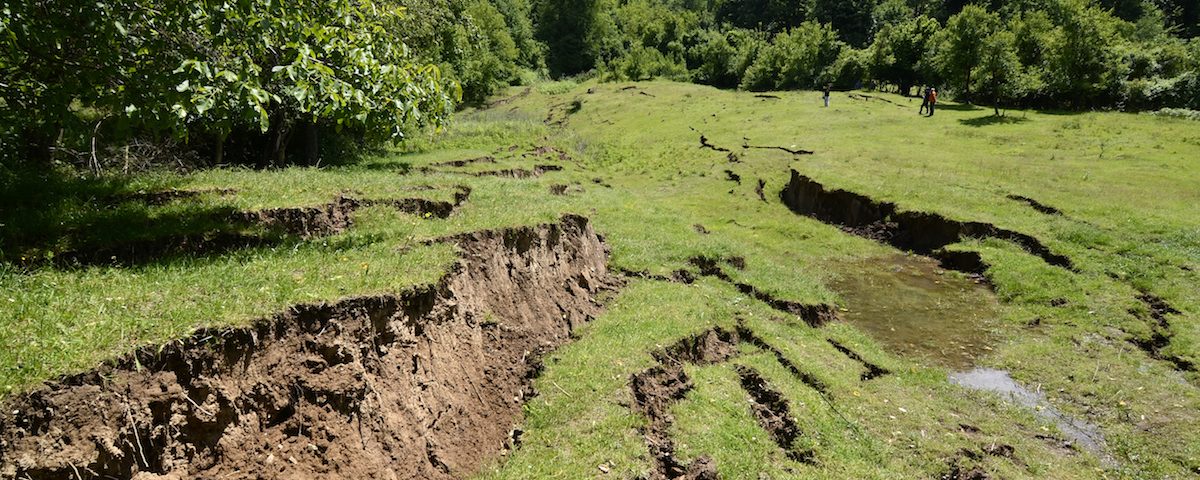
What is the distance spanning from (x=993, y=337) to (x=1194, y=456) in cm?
489

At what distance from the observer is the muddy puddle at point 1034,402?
417 inches

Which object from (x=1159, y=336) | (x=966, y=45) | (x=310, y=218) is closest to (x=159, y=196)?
(x=310, y=218)

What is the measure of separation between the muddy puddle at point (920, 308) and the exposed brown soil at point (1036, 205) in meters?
5.35

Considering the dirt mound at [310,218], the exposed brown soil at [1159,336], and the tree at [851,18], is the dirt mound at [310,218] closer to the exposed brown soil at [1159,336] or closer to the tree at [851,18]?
the exposed brown soil at [1159,336]

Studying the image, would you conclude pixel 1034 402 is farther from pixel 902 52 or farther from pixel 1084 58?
pixel 902 52

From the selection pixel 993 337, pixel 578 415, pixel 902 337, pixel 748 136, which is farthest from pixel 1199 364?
pixel 748 136

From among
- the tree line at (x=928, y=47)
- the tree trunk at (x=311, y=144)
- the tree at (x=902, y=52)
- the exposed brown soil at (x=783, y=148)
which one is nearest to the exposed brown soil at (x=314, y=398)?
the tree trunk at (x=311, y=144)

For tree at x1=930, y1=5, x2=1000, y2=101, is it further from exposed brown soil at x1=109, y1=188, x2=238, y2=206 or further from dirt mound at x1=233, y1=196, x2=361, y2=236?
exposed brown soil at x1=109, y1=188, x2=238, y2=206

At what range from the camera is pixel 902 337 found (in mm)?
14805

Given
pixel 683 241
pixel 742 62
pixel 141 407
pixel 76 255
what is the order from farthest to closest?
1. pixel 742 62
2. pixel 683 241
3. pixel 76 255
4. pixel 141 407

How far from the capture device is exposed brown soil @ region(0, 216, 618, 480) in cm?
482

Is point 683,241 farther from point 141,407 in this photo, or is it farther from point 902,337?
point 141,407

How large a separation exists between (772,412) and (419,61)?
21480mm

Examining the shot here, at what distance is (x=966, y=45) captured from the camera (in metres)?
41.8
